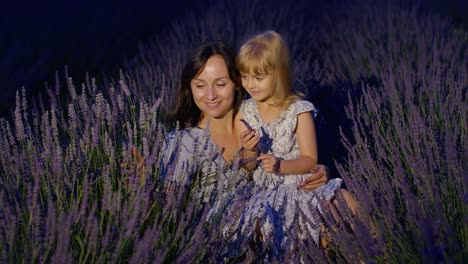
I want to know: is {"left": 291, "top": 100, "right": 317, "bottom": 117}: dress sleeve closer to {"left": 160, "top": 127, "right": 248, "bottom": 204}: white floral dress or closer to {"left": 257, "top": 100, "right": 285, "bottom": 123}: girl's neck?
{"left": 257, "top": 100, "right": 285, "bottom": 123}: girl's neck

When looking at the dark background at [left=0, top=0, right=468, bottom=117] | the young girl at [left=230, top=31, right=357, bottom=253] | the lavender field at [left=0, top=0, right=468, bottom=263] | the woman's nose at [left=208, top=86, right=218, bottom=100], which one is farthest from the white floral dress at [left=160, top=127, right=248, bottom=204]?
the dark background at [left=0, top=0, right=468, bottom=117]

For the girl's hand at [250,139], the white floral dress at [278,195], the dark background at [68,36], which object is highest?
the dark background at [68,36]

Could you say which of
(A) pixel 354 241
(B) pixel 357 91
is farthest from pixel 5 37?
(A) pixel 354 241

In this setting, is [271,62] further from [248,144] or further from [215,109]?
[248,144]

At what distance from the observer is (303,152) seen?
2.68 meters

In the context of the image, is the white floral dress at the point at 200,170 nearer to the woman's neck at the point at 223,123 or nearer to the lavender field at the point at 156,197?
the lavender field at the point at 156,197

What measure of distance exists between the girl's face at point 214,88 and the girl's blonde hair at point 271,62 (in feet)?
0.28

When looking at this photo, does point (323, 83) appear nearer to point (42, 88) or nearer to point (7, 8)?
point (42, 88)

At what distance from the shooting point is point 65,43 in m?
5.00

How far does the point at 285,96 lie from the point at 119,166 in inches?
36.6

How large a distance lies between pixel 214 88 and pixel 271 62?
0.92ft

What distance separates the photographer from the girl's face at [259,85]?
2.72 m

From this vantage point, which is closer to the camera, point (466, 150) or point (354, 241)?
point (354, 241)

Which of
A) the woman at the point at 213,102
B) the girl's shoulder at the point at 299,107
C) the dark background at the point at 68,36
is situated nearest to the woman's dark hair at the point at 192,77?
the woman at the point at 213,102
